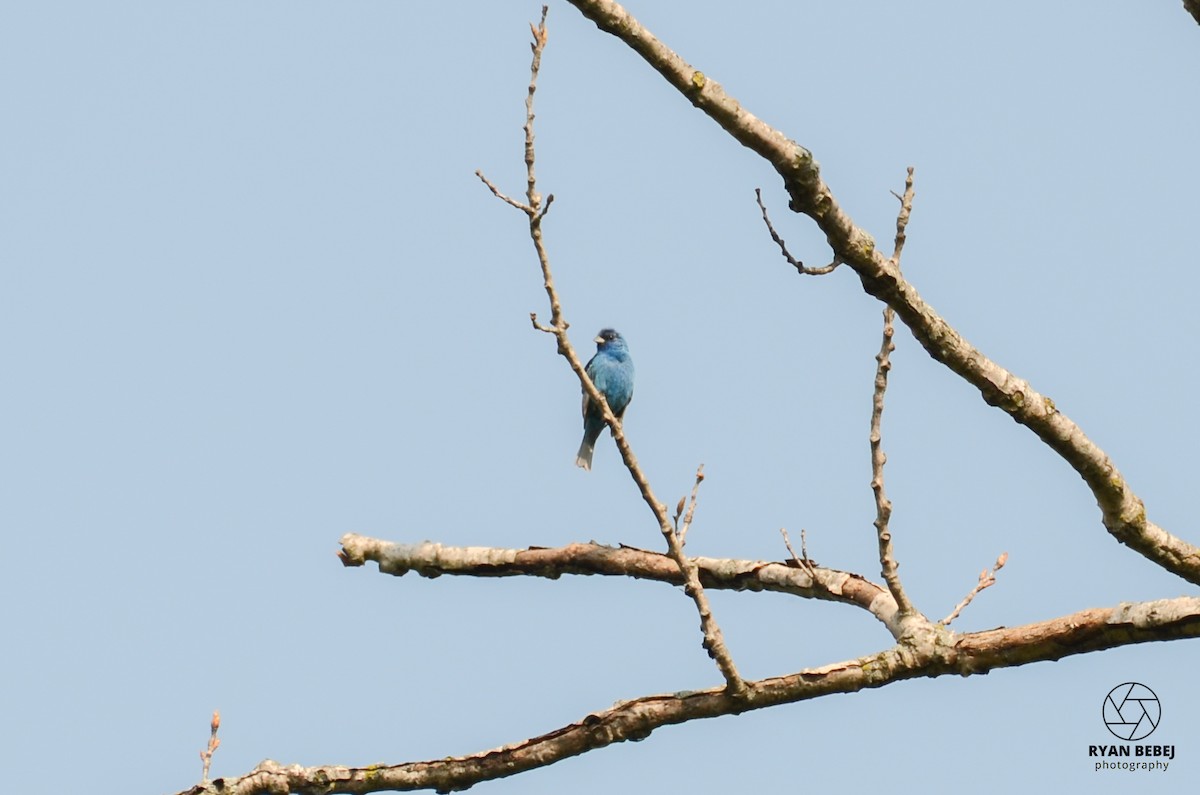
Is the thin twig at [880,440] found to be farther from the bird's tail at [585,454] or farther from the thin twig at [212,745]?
the bird's tail at [585,454]

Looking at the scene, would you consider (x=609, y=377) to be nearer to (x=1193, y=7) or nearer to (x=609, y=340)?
(x=609, y=340)

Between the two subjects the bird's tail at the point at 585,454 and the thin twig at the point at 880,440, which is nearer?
the thin twig at the point at 880,440

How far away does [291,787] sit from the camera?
21.8ft

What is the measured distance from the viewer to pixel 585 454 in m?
15.5

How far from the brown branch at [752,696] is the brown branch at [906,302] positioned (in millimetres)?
829

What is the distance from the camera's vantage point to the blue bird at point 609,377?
15.4 meters

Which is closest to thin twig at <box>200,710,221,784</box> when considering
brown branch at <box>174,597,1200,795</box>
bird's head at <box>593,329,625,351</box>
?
brown branch at <box>174,597,1200,795</box>

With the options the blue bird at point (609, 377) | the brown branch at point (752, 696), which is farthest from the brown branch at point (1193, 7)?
the blue bird at point (609, 377)

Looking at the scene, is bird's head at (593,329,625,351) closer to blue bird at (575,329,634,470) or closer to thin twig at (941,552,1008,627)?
blue bird at (575,329,634,470)

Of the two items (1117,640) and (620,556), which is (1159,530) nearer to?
(1117,640)

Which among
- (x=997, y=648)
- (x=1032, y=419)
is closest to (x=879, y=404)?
(x=1032, y=419)

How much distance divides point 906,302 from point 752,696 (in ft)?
6.11

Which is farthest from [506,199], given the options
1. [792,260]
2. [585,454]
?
[585,454]

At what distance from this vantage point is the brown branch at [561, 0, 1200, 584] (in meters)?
5.10
